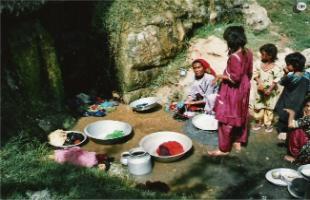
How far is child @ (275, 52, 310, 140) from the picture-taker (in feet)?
22.4

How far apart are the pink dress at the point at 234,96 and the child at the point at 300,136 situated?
28.4 inches

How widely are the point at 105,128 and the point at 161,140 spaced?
3.68 feet

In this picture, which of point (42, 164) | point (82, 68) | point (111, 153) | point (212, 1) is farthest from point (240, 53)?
point (212, 1)

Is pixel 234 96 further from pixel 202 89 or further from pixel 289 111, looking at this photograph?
pixel 202 89

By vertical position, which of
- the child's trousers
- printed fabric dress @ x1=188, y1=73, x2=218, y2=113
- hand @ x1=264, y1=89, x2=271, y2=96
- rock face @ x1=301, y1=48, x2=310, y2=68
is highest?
rock face @ x1=301, y1=48, x2=310, y2=68

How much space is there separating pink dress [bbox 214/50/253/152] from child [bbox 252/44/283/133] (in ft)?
2.03

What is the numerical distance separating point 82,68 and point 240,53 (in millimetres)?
3956

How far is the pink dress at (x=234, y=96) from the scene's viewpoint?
255 inches

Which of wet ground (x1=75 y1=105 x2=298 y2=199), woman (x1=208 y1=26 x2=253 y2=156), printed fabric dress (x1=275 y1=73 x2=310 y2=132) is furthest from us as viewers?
printed fabric dress (x1=275 y1=73 x2=310 y2=132)

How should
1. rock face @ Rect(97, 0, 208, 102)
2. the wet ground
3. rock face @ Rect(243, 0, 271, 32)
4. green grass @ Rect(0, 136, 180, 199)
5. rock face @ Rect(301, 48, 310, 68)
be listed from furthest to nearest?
rock face @ Rect(243, 0, 271, 32)
rock face @ Rect(97, 0, 208, 102)
rock face @ Rect(301, 48, 310, 68)
the wet ground
green grass @ Rect(0, 136, 180, 199)

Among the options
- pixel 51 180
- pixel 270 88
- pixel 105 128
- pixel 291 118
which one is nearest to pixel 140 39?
pixel 105 128

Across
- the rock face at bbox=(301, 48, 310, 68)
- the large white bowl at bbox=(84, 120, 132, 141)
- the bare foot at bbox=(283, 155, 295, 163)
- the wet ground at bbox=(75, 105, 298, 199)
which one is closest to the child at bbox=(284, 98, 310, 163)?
the bare foot at bbox=(283, 155, 295, 163)

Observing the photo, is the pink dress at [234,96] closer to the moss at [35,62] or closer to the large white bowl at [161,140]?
the large white bowl at [161,140]

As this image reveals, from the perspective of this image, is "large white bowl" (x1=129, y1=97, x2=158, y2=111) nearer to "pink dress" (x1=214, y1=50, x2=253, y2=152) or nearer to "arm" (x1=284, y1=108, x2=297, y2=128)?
"pink dress" (x1=214, y1=50, x2=253, y2=152)
